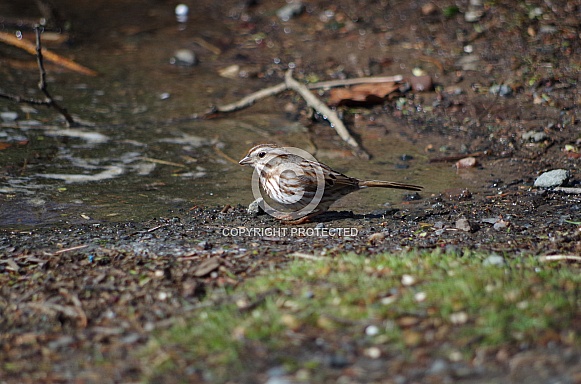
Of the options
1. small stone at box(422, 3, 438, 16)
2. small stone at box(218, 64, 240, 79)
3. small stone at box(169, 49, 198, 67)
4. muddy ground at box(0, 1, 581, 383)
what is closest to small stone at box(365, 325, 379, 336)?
muddy ground at box(0, 1, 581, 383)

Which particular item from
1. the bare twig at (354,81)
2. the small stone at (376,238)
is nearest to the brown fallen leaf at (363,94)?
the bare twig at (354,81)

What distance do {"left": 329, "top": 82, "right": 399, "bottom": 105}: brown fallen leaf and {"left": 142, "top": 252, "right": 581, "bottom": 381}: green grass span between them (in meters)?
4.93

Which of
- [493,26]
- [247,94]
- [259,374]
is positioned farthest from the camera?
[493,26]

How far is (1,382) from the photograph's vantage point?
3637 millimetres

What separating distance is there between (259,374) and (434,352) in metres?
0.88

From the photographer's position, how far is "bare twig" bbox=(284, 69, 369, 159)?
8081mm

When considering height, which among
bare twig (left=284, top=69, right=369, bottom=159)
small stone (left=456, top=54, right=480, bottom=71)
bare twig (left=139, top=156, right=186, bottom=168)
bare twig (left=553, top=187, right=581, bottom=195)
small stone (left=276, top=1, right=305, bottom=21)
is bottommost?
bare twig (left=553, top=187, right=581, bottom=195)

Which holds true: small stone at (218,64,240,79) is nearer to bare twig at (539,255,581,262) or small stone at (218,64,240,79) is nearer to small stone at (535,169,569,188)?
small stone at (535,169,569,188)

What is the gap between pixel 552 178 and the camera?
663cm

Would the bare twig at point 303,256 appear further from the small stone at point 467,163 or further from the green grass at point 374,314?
the small stone at point 467,163

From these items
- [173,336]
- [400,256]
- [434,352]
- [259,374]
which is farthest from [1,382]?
[400,256]

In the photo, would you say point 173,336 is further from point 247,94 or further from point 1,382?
point 247,94

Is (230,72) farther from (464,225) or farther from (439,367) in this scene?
(439,367)

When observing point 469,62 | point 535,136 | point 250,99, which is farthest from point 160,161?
point 469,62
